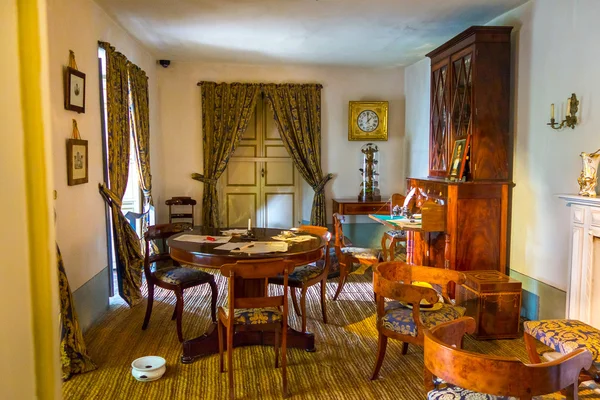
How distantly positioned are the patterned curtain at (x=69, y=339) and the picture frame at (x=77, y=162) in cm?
69

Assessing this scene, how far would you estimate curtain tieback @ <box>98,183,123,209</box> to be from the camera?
13.0 ft

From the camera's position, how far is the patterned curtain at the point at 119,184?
404 centimetres

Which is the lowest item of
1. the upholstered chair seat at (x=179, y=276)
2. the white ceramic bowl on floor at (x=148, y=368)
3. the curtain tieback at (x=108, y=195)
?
the white ceramic bowl on floor at (x=148, y=368)

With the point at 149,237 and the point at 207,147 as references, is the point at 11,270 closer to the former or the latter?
the point at 149,237

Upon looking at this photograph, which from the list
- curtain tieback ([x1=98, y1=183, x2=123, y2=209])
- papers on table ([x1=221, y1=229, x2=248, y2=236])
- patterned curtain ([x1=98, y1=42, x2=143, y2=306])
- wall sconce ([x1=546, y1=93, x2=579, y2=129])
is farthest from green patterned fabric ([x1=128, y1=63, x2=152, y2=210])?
wall sconce ([x1=546, y1=93, x2=579, y2=129])

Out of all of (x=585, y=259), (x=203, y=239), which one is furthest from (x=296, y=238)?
(x=585, y=259)

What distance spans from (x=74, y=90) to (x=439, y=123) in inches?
137

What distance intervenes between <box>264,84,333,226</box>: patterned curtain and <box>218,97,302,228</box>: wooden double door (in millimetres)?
238

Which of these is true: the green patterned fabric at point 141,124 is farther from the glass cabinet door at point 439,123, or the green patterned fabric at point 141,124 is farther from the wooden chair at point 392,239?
the glass cabinet door at point 439,123

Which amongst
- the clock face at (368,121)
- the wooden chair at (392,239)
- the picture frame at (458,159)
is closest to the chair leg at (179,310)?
the wooden chair at (392,239)

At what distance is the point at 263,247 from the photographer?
3.21 metres

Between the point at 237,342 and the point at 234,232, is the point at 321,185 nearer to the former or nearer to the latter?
the point at 234,232

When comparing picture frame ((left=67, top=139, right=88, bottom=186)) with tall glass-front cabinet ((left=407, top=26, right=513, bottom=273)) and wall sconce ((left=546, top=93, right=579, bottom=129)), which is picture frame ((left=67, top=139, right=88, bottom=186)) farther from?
wall sconce ((left=546, top=93, right=579, bottom=129))

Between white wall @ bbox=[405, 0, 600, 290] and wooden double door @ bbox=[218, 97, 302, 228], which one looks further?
wooden double door @ bbox=[218, 97, 302, 228]
